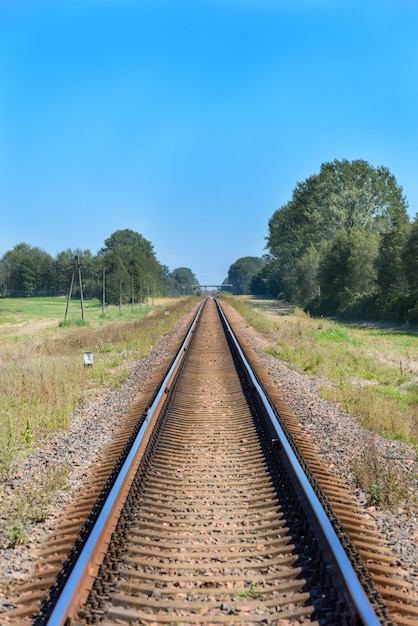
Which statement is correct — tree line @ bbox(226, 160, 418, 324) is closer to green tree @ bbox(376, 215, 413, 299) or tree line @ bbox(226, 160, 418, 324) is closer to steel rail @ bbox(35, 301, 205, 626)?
green tree @ bbox(376, 215, 413, 299)

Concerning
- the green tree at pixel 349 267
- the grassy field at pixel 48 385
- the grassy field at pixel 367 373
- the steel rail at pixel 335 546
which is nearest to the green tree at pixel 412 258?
the green tree at pixel 349 267

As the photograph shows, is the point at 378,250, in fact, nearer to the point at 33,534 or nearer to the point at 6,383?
the point at 6,383

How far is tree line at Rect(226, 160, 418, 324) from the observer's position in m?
37.7

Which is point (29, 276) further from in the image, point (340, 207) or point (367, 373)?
point (367, 373)

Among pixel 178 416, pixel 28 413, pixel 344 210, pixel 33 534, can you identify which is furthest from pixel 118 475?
pixel 344 210

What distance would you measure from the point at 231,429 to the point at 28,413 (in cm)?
335

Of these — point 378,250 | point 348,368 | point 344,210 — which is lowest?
point 348,368

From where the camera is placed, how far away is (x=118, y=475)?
5.73 metres

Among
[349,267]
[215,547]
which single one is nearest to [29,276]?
[349,267]

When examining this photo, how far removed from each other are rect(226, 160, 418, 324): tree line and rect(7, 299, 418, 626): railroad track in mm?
29380

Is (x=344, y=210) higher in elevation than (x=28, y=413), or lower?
higher

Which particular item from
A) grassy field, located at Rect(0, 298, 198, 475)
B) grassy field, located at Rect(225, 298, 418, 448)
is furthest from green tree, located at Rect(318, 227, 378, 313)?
grassy field, located at Rect(0, 298, 198, 475)

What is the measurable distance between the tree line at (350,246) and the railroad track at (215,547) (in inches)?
1157

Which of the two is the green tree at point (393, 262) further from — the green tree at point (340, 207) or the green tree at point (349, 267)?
the green tree at point (340, 207)
